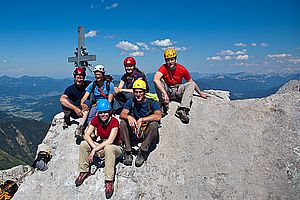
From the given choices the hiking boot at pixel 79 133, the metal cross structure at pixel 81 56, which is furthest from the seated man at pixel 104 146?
the metal cross structure at pixel 81 56

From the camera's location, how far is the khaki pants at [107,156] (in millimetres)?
7180

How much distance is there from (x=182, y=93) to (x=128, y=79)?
2422mm

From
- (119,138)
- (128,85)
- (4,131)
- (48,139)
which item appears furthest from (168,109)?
(4,131)

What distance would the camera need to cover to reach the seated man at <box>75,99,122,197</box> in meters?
7.23

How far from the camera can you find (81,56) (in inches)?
576

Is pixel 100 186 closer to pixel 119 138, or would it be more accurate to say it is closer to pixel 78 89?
pixel 119 138

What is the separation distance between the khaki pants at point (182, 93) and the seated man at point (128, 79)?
1074mm

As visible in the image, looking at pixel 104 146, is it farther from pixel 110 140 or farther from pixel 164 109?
pixel 164 109

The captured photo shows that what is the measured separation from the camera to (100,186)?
7609 mm

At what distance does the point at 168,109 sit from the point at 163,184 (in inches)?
142

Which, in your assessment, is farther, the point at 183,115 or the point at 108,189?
the point at 183,115

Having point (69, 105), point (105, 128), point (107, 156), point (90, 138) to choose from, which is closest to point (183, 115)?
point (105, 128)

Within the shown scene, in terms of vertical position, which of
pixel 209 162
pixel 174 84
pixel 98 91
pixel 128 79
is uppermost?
pixel 128 79

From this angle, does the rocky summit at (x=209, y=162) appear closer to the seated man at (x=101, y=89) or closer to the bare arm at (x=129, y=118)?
the bare arm at (x=129, y=118)
